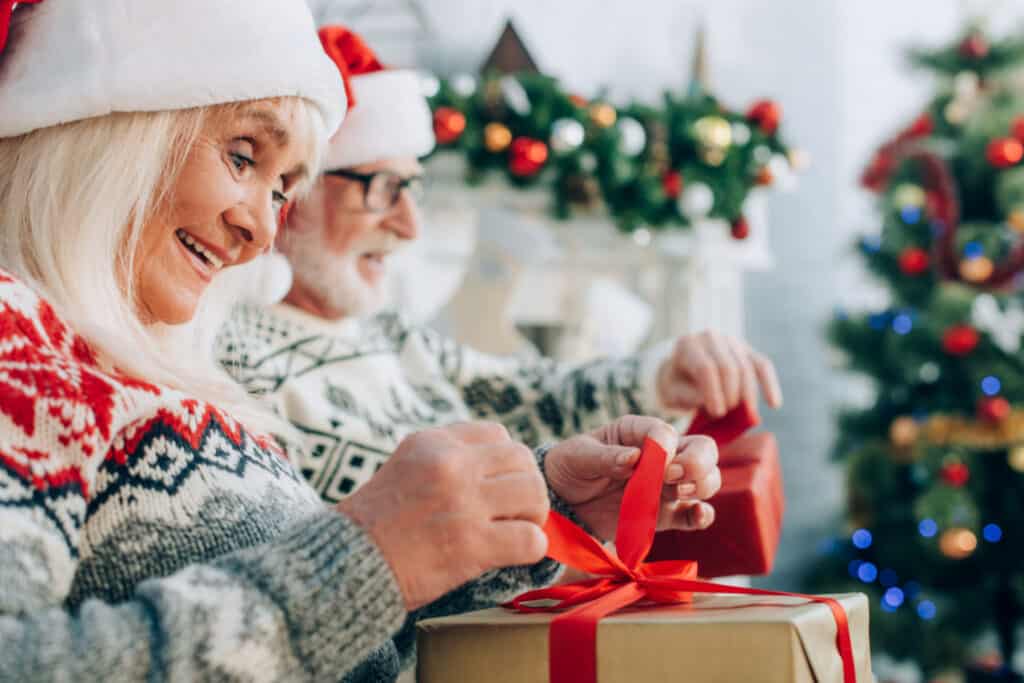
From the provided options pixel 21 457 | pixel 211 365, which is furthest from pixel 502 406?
pixel 21 457

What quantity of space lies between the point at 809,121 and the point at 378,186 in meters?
2.92

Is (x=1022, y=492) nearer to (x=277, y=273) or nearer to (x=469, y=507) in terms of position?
(x=277, y=273)

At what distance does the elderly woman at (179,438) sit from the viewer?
0.62 metres

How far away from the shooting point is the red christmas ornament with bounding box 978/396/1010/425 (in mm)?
3053

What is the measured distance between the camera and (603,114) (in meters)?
2.53

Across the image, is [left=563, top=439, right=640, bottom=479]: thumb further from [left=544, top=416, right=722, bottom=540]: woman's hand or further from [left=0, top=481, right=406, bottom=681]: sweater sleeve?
[left=0, top=481, right=406, bottom=681]: sweater sleeve

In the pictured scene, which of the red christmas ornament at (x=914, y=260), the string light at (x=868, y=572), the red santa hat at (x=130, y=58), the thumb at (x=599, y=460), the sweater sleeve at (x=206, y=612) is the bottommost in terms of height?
the string light at (x=868, y=572)

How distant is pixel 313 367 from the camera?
142cm

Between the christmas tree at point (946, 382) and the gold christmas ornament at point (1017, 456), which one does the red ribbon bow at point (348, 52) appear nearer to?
the christmas tree at point (946, 382)

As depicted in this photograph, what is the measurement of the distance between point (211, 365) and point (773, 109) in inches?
82.1

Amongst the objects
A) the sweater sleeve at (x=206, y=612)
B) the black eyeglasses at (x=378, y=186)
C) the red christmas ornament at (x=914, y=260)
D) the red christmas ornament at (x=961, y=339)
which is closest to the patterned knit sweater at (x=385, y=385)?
the black eyeglasses at (x=378, y=186)

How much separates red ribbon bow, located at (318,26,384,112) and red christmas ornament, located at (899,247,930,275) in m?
2.11

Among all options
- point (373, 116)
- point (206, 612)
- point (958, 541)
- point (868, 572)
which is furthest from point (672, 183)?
point (206, 612)

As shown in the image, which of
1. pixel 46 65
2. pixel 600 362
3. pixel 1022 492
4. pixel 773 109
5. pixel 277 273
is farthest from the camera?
pixel 1022 492
